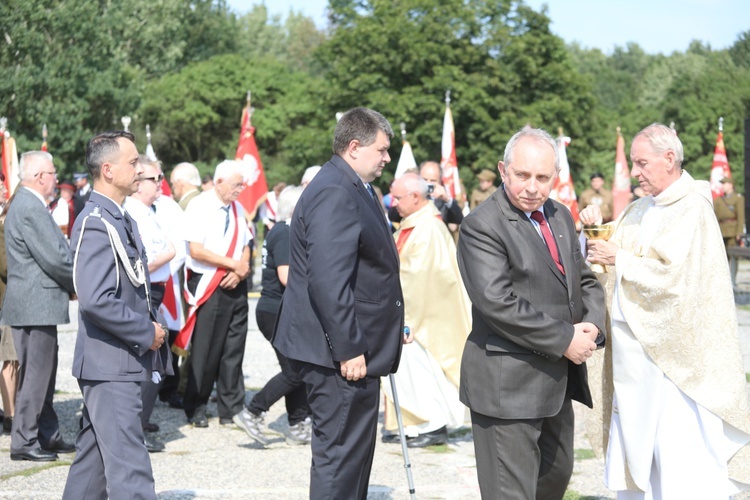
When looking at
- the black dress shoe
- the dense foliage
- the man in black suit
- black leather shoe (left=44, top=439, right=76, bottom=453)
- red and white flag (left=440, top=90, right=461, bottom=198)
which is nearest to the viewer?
the man in black suit

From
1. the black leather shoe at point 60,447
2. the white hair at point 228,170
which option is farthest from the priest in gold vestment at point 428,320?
the black leather shoe at point 60,447

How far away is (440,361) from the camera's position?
7746 millimetres

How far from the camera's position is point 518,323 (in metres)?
4.10

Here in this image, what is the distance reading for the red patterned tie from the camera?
4.36 m

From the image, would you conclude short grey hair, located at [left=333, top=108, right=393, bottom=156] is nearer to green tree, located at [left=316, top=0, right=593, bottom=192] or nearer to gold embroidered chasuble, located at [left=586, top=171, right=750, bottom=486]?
gold embroidered chasuble, located at [left=586, top=171, right=750, bottom=486]

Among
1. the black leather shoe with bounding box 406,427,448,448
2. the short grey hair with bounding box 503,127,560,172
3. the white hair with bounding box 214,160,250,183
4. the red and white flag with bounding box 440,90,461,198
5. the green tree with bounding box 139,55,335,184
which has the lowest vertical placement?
the black leather shoe with bounding box 406,427,448,448

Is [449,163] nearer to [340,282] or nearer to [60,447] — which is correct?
[60,447]

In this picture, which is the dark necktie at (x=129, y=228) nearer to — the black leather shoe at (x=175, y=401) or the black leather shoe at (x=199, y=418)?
the black leather shoe at (x=199, y=418)

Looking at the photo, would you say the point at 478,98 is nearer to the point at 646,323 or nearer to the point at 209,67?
the point at 209,67

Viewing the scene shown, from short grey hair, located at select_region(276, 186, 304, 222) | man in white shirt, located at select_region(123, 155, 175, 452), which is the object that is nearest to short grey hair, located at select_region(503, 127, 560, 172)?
short grey hair, located at select_region(276, 186, 304, 222)

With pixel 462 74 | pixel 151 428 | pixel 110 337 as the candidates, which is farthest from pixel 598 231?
pixel 462 74

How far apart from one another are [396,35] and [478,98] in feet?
15.7

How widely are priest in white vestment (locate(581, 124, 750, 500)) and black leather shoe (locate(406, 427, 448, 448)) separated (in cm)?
277

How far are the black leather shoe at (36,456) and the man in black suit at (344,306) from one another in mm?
3011
